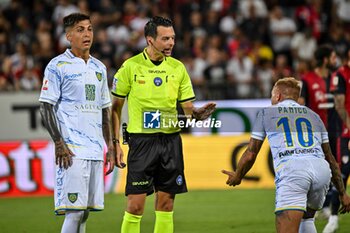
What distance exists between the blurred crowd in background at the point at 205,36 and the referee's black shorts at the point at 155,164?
34.6 ft

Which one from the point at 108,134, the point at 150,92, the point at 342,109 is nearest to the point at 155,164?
the point at 108,134

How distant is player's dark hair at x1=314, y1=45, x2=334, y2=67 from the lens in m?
11.7

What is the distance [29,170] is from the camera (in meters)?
15.4

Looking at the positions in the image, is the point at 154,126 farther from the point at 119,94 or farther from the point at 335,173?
the point at 335,173

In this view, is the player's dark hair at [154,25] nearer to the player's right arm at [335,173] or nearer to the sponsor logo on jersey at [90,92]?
the sponsor logo on jersey at [90,92]

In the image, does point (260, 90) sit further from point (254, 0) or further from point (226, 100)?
point (254, 0)

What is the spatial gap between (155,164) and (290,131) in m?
1.60

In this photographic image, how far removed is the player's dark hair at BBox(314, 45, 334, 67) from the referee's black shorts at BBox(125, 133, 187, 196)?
12.1 feet

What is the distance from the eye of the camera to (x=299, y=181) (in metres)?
7.76

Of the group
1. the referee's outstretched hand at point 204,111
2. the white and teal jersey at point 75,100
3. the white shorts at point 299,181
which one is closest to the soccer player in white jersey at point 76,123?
the white and teal jersey at point 75,100

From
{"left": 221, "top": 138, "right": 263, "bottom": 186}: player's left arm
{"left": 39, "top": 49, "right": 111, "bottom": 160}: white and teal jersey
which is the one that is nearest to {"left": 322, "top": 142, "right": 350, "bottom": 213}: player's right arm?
{"left": 221, "top": 138, "right": 263, "bottom": 186}: player's left arm

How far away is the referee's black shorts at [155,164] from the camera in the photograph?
872 cm

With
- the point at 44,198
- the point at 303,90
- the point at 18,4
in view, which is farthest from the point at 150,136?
the point at 18,4

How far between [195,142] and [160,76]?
24.9 feet
